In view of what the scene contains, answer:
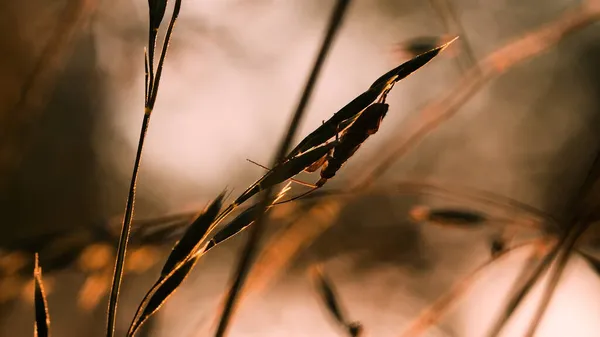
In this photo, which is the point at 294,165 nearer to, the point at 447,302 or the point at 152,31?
the point at 152,31

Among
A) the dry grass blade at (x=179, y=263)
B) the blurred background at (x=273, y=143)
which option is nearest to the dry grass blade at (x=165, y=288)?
the dry grass blade at (x=179, y=263)

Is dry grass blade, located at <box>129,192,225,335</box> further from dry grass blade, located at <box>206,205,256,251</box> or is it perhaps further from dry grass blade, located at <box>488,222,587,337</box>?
dry grass blade, located at <box>488,222,587,337</box>

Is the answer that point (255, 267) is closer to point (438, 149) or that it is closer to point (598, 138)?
point (438, 149)

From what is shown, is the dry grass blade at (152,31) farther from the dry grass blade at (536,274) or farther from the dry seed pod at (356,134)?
the dry grass blade at (536,274)

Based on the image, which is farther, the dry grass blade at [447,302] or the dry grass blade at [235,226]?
the dry grass blade at [447,302]

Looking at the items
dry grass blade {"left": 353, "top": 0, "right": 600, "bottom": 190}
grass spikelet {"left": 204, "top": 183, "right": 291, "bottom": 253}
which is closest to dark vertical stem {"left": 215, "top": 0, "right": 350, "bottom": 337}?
grass spikelet {"left": 204, "top": 183, "right": 291, "bottom": 253}

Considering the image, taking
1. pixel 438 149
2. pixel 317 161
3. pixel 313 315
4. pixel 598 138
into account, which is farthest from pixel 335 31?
pixel 598 138

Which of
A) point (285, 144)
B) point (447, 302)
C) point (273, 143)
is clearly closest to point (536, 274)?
point (447, 302)

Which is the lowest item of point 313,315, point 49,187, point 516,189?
point 313,315

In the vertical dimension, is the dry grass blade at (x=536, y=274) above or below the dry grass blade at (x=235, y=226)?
below
